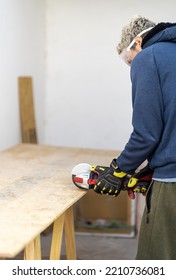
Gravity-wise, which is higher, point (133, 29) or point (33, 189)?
point (133, 29)

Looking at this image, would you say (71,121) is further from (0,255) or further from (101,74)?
(0,255)

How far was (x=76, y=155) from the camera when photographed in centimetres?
324

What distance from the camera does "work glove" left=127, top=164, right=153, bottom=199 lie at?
2291 millimetres

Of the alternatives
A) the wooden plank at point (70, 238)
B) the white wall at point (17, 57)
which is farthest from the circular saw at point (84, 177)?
the white wall at point (17, 57)

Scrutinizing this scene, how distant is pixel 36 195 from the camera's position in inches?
87.5

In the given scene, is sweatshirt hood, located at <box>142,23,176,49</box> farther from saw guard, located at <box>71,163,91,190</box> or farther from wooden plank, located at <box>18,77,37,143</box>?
wooden plank, located at <box>18,77,37,143</box>

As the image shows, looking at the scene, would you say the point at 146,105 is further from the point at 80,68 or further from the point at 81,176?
the point at 80,68

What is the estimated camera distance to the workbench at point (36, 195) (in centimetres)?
176

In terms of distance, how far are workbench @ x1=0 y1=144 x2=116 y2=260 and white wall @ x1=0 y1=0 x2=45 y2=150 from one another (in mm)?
239

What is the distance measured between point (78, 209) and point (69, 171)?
154 centimetres

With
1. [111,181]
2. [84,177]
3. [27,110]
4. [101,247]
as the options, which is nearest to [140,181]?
[111,181]

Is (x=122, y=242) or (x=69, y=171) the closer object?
(x=69, y=171)

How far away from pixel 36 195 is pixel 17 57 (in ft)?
5.48

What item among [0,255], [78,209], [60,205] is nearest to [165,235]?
[60,205]
